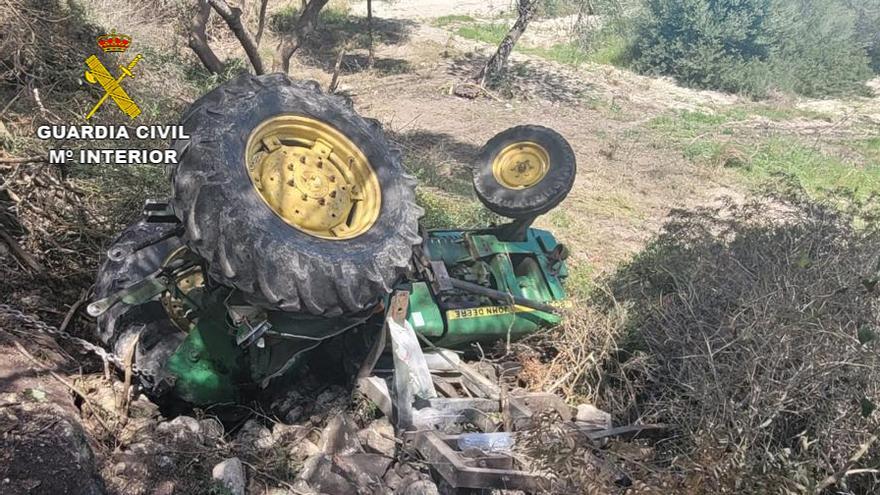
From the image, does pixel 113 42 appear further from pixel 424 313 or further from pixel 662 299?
pixel 662 299

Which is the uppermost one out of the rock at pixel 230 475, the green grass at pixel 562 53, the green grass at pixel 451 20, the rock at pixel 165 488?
the green grass at pixel 451 20

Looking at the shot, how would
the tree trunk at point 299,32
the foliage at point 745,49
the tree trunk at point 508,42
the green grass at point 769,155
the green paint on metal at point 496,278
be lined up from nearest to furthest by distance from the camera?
the green paint on metal at point 496,278 < the tree trunk at point 299,32 < the green grass at point 769,155 < the tree trunk at point 508,42 < the foliage at point 745,49

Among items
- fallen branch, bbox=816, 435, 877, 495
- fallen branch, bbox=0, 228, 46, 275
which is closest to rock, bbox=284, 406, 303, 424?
fallen branch, bbox=0, 228, 46, 275

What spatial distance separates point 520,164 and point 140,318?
2451 mm

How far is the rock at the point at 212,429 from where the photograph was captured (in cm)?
273

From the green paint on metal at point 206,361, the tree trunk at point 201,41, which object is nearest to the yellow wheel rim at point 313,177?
the green paint on metal at point 206,361

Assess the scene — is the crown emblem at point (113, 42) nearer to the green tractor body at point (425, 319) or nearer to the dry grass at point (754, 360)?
the green tractor body at point (425, 319)

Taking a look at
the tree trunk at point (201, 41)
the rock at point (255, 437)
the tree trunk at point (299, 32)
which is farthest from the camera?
the tree trunk at point (299, 32)

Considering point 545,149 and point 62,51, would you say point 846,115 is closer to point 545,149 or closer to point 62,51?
point 545,149

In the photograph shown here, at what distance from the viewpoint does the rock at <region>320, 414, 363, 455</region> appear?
291cm

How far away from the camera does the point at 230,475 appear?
8.30 feet

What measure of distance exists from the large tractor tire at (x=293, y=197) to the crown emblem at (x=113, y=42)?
454 cm

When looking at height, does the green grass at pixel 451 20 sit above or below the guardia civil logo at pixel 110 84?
above

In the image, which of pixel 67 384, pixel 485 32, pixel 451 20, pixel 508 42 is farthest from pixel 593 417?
pixel 451 20
